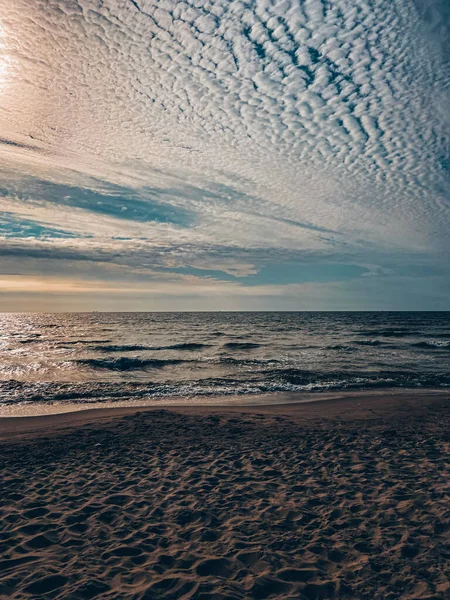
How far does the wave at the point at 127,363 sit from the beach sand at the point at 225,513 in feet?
50.7

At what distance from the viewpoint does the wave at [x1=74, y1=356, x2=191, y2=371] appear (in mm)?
26984

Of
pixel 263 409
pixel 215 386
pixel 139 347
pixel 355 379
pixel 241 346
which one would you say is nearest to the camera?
pixel 263 409

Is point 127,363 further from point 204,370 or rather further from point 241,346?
point 241,346

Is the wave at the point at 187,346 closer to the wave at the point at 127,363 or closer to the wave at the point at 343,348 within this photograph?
the wave at the point at 127,363

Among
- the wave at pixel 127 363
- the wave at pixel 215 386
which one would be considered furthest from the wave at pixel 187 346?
the wave at pixel 215 386

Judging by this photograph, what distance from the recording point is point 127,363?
28.4m

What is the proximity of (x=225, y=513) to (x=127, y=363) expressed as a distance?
76.4 ft

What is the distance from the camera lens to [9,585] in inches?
183

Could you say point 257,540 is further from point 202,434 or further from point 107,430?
point 107,430

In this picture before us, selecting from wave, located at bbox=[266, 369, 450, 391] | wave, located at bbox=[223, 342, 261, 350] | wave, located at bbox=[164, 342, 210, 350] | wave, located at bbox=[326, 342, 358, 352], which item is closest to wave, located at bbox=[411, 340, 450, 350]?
wave, located at bbox=[326, 342, 358, 352]

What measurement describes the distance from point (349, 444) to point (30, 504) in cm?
777

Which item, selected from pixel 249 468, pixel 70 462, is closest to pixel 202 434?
pixel 249 468

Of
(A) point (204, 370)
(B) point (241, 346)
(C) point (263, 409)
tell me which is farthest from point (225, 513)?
(B) point (241, 346)

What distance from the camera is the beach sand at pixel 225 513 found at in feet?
15.6
